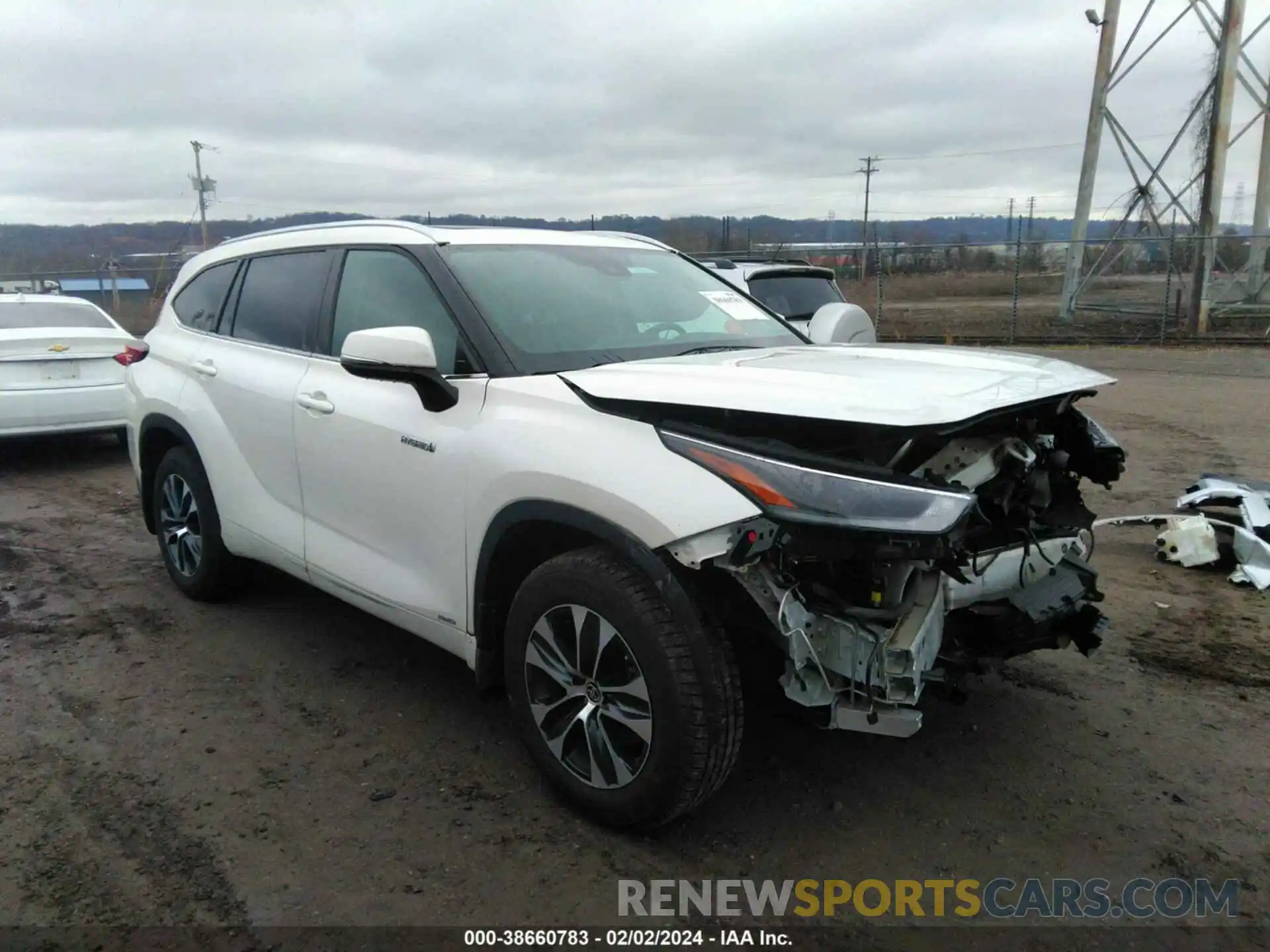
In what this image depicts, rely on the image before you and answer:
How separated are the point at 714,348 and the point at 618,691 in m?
1.52

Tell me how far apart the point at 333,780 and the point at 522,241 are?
7.21ft

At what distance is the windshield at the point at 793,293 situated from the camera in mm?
8914

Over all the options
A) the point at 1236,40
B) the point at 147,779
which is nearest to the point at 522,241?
the point at 147,779

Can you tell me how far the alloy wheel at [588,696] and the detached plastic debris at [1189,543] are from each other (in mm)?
4007

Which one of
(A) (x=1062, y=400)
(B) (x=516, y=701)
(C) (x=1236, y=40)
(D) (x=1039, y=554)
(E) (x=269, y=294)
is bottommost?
(B) (x=516, y=701)

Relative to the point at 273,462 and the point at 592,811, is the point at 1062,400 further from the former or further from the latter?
Answer: the point at 273,462

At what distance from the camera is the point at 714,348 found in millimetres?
3773

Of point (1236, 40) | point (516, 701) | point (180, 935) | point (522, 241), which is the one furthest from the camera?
point (1236, 40)

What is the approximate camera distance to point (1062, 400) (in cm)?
308

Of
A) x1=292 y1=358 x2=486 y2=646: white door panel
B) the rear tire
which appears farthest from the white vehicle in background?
x1=292 y1=358 x2=486 y2=646: white door panel

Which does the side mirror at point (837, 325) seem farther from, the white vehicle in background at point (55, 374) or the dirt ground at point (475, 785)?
the white vehicle in background at point (55, 374)

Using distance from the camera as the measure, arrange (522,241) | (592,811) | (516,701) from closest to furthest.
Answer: (592,811), (516,701), (522,241)

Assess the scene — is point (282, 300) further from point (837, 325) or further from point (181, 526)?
point (837, 325)

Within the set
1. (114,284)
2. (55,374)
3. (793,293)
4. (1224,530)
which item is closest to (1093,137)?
(793,293)
